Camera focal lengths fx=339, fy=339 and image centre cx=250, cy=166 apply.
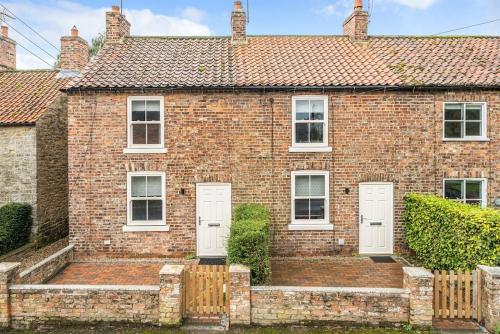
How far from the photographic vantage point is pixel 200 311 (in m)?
7.47

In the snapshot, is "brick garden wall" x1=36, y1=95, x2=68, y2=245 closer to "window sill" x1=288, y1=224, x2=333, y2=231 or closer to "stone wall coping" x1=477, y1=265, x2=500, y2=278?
"window sill" x1=288, y1=224, x2=333, y2=231

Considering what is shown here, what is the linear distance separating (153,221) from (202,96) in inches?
188

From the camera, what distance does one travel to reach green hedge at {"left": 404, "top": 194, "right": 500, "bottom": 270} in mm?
7828

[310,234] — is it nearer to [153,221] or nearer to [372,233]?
[372,233]

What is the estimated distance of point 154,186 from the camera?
12.1 meters

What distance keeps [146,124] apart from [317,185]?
6498 millimetres

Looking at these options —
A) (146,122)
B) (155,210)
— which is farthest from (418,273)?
(146,122)

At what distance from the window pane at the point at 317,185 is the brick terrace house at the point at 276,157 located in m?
0.04

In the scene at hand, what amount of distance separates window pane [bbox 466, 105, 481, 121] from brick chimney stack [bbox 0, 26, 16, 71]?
22262 mm

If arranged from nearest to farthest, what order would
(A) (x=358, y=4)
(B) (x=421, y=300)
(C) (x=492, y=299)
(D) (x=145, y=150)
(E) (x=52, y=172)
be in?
(C) (x=492, y=299), (B) (x=421, y=300), (D) (x=145, y=150), (E) (x=52, y=172), (A) (x=358, y=4)

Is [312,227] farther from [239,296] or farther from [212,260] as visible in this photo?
[239,296]

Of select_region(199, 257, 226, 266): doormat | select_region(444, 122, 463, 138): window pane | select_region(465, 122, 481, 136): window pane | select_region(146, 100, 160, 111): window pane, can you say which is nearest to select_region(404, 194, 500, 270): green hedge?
select_region(444, 122, 463, 138): window pane

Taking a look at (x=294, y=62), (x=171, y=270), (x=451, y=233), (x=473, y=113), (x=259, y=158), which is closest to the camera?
(x=171, y=270)

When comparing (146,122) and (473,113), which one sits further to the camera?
(473,113)
